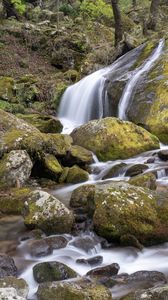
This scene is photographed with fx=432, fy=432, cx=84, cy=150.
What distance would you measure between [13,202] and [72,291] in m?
3.49

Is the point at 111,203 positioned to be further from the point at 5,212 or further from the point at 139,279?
the point at 5,212

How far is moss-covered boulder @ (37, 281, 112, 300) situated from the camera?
4.28 meters

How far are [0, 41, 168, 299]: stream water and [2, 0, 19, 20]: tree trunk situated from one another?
10.1m

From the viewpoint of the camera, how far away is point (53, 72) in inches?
774

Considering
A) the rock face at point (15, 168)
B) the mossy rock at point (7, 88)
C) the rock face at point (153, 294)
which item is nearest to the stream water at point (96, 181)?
the rock face at point (153, 294)

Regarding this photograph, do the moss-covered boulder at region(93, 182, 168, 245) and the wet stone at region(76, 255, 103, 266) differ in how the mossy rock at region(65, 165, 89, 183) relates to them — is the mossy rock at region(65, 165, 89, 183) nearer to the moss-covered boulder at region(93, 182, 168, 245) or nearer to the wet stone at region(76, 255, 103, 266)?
the moss-covered boulder at region(93, 182, 168, 245)

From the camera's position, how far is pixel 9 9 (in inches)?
962

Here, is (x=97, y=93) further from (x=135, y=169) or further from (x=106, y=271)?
(x=106, y=271)

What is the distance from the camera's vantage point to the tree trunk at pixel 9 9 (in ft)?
79.1

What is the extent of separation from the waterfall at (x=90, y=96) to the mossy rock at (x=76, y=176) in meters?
5.09

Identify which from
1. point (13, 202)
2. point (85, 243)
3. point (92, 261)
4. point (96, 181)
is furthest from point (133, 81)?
point (92, 261)

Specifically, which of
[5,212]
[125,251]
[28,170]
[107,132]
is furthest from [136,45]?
[125,251]

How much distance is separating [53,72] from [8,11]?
7204mm

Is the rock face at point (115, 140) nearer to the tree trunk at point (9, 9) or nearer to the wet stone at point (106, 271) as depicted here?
the wet stone at point (106, 271)
